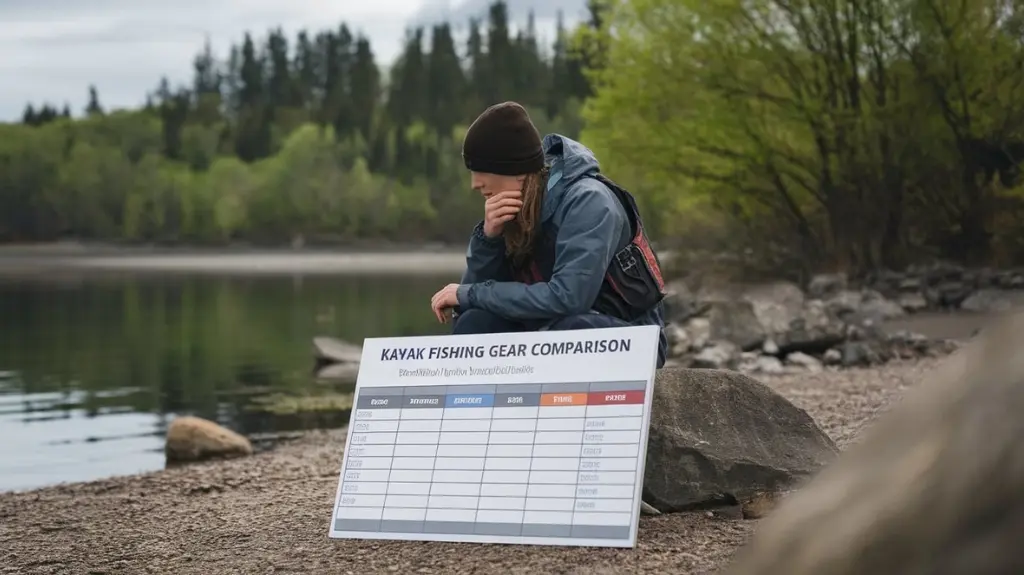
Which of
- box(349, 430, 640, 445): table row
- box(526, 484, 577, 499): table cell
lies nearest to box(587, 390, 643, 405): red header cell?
box(349, 430, 640, 445): table row

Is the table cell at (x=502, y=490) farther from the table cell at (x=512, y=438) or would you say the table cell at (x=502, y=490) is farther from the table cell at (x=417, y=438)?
the table cell at (x=417, y=438)

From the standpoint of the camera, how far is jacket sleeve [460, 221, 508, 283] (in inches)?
229

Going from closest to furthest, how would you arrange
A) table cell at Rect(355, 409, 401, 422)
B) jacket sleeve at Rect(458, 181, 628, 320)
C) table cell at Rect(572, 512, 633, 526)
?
table cell at Rect(572, 512, 633, 526)
table cell at Rect(355, 409, 401, 422)
jacket sleeve at Rect(458, 181, 628, 320)

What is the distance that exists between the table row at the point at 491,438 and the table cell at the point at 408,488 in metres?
0.17

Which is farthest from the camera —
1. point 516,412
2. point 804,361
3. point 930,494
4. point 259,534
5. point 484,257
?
point 804,361

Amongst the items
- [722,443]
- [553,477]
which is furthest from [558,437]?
[722,443]

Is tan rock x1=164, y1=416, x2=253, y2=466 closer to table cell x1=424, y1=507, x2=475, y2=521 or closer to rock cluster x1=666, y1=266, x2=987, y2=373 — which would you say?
rock cluster x1=666, y1=266, x2=987, y2=373

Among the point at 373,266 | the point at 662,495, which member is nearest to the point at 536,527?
the point at 662,495

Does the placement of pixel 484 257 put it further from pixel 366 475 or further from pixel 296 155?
pixel 296 155

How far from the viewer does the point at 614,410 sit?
4727 mm

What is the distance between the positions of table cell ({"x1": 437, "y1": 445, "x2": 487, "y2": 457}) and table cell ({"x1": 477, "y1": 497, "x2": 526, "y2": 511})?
0.18 m

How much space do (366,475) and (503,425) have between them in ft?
2.27

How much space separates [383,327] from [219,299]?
19286 mm

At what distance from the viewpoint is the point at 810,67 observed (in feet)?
112
